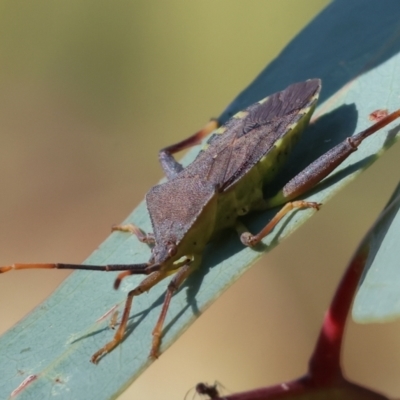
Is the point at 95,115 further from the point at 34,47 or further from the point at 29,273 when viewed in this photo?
the point at 29,273

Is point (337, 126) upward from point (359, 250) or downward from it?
upward

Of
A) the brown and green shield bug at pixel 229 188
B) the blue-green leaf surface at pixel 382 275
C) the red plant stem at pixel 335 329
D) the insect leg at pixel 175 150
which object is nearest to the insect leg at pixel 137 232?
the brown and green shield bug at pixel 229 188

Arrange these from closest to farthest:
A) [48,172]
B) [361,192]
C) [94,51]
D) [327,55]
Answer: [327,55] → [361,192] → [48,172] → [94,51]

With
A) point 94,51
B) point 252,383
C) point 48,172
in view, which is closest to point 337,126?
point 252,383

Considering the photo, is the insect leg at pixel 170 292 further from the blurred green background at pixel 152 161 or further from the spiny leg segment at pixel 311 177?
the blurred green background at pixel 152 161

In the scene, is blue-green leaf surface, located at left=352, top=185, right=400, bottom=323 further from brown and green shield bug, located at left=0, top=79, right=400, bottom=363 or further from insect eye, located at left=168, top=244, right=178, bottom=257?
insect eye, located at left=168, top=244, right=178, bottom=257

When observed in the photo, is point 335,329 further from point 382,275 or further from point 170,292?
point 170,292
